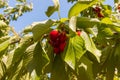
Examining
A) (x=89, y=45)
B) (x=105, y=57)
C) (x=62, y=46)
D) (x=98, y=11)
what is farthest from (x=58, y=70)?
(x=98, y=11)

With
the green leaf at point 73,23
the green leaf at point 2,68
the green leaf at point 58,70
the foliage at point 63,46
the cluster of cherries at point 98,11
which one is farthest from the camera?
the cluster of cherries at point 98,11

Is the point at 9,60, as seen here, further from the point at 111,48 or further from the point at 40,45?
the point at 111,48

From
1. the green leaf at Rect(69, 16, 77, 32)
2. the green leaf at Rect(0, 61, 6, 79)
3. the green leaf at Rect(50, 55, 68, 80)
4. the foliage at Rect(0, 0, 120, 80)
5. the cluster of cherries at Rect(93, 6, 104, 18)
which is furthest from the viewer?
the cluster of cherries at Rect(93, 6, 104, 18)

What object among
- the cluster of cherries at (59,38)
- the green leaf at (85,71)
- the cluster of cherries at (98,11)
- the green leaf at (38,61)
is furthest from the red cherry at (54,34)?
the cluster of cherries at (98,11)

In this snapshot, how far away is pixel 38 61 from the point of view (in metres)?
1.94

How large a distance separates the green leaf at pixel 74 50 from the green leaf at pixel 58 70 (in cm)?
14

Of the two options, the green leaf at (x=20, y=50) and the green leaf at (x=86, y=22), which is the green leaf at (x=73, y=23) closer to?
the green leaf at (x=86, y=22)

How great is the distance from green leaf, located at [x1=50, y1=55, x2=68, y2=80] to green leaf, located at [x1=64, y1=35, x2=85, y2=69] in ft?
0.47

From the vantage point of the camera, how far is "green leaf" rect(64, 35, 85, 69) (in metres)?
1.87

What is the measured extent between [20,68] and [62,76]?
0.83 ft

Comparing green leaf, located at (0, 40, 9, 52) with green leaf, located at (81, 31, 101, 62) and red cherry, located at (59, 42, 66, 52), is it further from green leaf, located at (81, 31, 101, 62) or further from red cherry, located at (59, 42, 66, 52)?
green leaf, located at (81, 31, 101, 62)

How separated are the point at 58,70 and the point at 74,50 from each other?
21 cm

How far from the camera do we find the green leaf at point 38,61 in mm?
1907

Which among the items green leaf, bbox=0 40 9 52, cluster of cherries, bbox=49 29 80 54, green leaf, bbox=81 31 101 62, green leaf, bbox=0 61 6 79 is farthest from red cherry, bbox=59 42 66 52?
green leaf, bbox=0 61 6 79
